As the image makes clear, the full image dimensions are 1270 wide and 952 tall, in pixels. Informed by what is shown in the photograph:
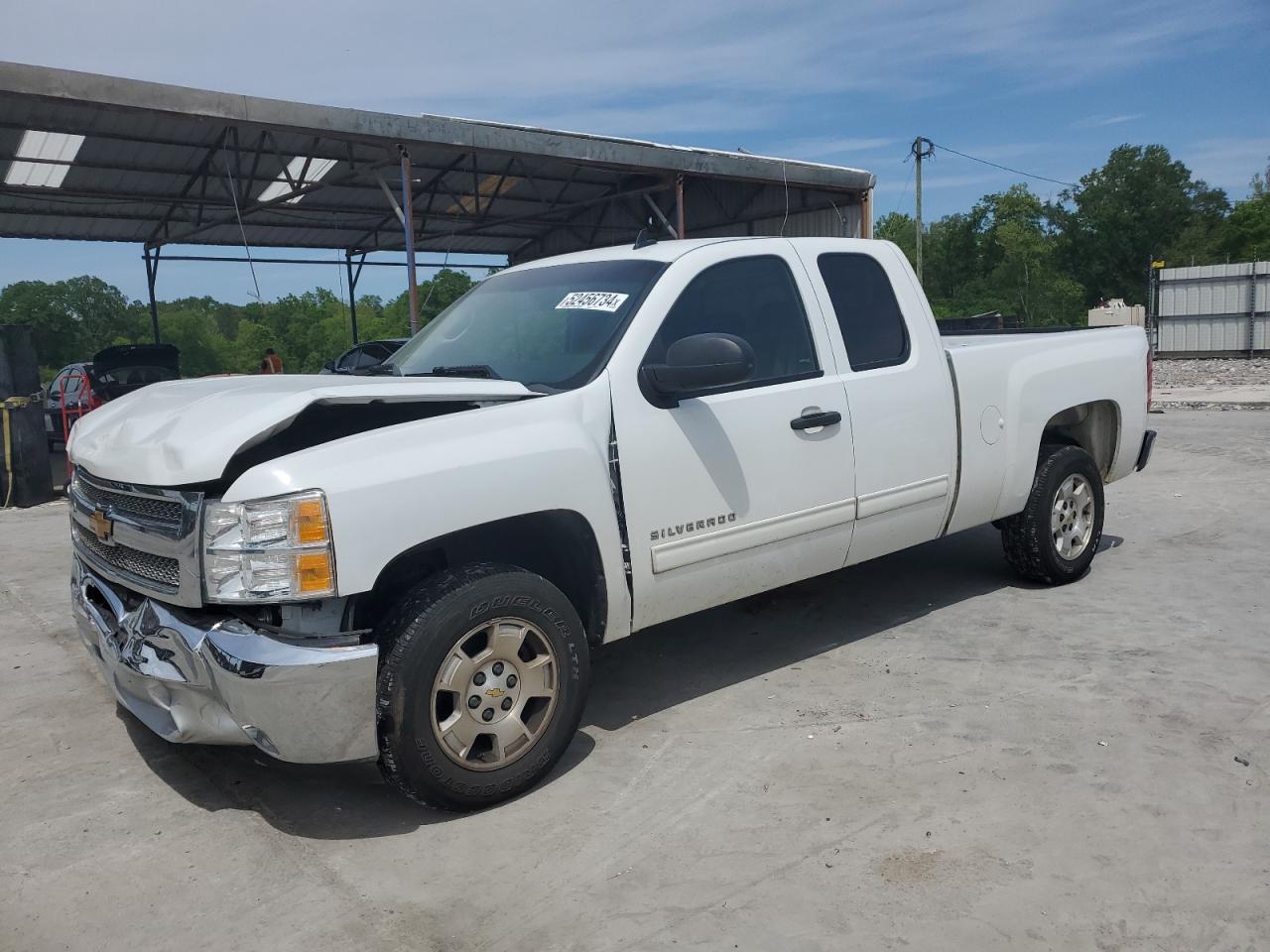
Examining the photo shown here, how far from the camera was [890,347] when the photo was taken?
4.71 meters

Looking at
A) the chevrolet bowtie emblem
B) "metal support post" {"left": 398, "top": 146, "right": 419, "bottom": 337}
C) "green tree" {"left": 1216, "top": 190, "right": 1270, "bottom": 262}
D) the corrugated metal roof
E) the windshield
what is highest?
"green tree" {"left": 1216, "top": 190, "right": 1270, "bottom": 262}

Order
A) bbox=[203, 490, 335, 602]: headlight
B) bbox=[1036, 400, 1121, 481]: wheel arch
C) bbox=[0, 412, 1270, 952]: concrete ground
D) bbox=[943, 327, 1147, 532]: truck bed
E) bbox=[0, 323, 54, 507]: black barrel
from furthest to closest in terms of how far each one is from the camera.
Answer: bbox=[0, 323, 54, 507]: black barrel → bbox=[1036, 400, 1121, 481]: wheel arch → bbox=[943, 327, 1147, 532]: truck bed → bbox=[203, 490, 335, 602]: headlight → bbox=[0, 412, 1270, 952]: concrete ground

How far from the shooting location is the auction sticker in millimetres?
4031

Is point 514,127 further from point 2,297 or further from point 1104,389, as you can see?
point 2,297

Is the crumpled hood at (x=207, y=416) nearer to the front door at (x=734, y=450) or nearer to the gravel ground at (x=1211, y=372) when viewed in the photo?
the front door at (x=734, y=450)

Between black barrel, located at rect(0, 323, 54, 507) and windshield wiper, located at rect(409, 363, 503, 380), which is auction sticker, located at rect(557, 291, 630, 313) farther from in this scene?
black barrel, located at rect(0, 323, 54, 507)

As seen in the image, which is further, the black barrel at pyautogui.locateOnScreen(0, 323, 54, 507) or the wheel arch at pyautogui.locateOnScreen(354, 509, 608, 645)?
the black barrel at pyautogui.locateOnScreen(0, 323, 54, 507)

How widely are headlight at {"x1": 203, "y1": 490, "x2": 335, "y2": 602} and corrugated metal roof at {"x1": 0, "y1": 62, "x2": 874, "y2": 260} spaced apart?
350 inches

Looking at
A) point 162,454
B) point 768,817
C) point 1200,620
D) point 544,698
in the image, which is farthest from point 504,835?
point 1200,620

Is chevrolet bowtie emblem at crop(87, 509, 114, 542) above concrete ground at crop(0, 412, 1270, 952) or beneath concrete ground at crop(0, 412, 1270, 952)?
above

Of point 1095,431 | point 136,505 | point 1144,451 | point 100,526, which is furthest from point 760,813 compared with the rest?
point 1144,451

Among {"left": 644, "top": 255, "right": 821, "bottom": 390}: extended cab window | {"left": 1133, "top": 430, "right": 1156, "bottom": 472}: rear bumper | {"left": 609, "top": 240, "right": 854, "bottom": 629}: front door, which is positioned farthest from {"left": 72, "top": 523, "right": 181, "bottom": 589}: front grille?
{"left": 1133, "top": 430, "right": 1156, "bottom": 472}: rear bumper

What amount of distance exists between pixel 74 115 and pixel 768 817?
46.4 feet

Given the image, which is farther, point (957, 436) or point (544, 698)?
point (957, 436)
